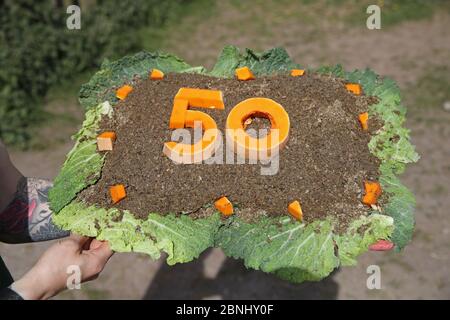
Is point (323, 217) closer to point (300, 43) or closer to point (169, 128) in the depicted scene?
point (169, 128)

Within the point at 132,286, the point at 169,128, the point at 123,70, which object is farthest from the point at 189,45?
the point at 169,128

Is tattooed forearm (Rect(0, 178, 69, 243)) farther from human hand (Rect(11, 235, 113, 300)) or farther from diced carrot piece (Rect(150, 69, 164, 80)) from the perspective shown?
diced carrot piece (Rect(150, 69, 164, 80))

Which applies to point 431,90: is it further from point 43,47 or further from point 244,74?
point 43,47

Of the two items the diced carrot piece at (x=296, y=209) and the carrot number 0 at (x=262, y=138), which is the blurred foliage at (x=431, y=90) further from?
the diced carrot piece at (x=296, y=209)

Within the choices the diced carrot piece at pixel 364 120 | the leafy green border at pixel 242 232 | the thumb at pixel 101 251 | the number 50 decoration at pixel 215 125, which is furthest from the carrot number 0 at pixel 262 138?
the thumb at pixel 101 251

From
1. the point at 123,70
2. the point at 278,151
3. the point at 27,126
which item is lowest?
the point at 27,126

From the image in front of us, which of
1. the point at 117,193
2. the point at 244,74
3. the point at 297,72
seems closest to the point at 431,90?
the point at 297,72
